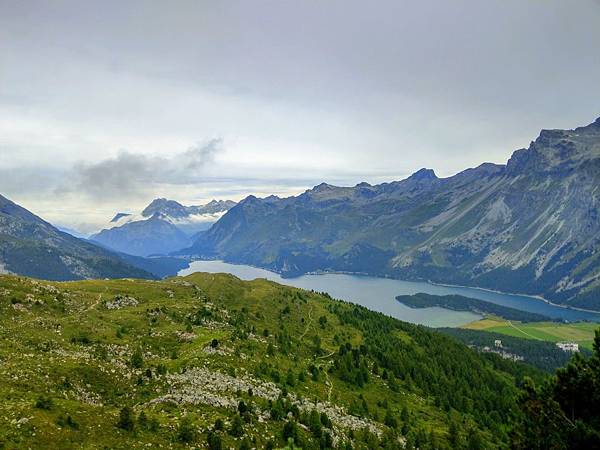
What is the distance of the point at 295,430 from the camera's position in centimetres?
4866

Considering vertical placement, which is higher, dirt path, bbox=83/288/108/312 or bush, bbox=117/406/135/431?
dirt path, bbox=83/288/108/312

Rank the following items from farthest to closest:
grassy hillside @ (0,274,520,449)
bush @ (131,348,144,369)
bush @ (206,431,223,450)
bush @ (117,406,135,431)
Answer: bush @ (131,348,144,369), grassy hillside @ (0,274,520,449), bush @ (206,431,223,450), bush @ (117,406,135,431)

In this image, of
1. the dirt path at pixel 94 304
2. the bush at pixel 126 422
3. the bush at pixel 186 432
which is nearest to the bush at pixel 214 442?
→ the bush at pixel 186 432

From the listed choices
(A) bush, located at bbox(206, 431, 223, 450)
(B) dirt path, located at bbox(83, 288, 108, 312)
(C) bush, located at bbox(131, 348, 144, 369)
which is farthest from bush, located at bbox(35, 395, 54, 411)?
(B) dirt path, located at bbox(83, 288, 108, 312)

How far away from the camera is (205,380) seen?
183 feet

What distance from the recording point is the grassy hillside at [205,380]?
39219 mm

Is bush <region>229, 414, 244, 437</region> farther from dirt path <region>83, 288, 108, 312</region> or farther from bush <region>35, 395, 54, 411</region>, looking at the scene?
dirt path <region>83, 288, 108, 312</region>

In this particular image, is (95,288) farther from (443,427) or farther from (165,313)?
(443,427)

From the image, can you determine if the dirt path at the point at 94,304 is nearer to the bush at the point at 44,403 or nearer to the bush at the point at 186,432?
the bush at the point at 44,403

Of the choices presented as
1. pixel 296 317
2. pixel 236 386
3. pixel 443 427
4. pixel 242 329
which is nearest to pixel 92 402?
pixel 236 386

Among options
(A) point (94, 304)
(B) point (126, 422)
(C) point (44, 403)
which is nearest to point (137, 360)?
(B) point (126, 422)

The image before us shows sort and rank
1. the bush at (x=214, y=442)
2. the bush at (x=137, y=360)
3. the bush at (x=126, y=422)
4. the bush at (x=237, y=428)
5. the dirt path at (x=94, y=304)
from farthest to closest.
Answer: the dirt path at (x=94, y=304), the bush at (x=137, y=360), the bush at (x=237, y=428), the bush at (x=214, y=442), the bush at (x=126, y=422)

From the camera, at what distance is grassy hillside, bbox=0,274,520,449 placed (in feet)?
129

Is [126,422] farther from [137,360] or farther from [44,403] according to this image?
[137,360]
